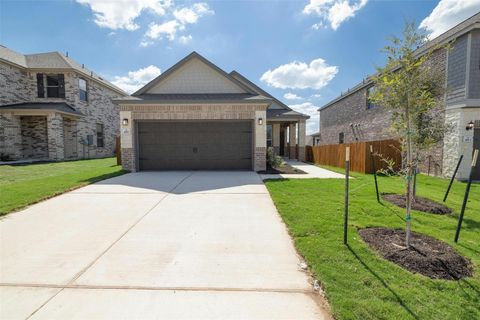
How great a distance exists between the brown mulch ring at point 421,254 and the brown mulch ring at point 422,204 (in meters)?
1.92

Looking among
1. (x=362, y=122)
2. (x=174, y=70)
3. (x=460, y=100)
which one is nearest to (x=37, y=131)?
(x=174, y=70)

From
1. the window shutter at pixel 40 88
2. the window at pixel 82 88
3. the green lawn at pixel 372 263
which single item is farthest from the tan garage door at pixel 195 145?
the window shutter at pixel 40 88

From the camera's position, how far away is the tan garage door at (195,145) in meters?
11.5

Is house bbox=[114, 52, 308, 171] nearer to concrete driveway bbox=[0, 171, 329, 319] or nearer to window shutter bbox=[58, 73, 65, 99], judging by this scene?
concrete driveway bbox=[0, 171, 329, 319]

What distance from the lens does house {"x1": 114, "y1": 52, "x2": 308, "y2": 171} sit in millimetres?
11031

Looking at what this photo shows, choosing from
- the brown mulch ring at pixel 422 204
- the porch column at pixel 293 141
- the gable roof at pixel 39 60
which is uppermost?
the gable roof at pixel 39 60

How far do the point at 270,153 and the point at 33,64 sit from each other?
19900 millimetres

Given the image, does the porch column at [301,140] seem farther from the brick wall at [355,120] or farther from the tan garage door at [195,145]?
the tan garage door at [195,145]

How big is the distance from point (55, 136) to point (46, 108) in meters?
1.97

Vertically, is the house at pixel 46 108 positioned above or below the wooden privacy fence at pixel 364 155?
above

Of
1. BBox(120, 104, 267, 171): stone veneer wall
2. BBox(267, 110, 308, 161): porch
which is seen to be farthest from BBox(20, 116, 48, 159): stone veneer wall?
BBox(267, 110, 308, 161): porch

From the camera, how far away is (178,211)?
17.3 ft

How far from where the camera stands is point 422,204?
19.1 feet

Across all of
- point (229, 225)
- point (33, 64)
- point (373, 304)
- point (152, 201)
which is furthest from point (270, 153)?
point (33, 64)
